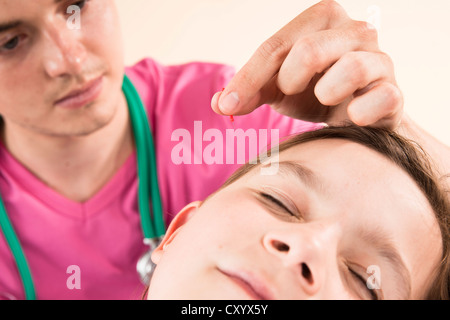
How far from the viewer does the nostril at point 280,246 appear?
1.64ft

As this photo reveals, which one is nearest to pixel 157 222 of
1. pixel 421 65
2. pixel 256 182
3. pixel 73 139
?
pixel 73 139

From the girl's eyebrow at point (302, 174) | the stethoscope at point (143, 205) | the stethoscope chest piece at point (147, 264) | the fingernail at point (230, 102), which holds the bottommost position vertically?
the stethoscope chest piece at point (147, 264)

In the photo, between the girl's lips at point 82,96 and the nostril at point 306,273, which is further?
the girl's lips at point 82,96

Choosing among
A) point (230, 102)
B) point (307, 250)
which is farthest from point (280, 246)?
point (230, 102)

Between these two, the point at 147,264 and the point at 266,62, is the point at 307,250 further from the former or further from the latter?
the point at 147,264

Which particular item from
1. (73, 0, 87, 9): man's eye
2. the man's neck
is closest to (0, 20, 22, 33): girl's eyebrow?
(73, 0, 87, 9): man's eye

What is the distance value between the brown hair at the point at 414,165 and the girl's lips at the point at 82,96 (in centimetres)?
30

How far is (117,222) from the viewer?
89 centimetres

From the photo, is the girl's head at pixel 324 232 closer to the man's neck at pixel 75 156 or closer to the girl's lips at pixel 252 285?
the girl's lips at pixel 252 285

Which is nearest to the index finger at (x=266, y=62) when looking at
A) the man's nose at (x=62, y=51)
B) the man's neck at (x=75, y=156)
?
the man's nose at (x=62, y=51)

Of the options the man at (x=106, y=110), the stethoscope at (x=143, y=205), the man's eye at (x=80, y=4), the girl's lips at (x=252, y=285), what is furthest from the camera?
the stethoscope at (x=143, y=205)

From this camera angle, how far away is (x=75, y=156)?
0.87m

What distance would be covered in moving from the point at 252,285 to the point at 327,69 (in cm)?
28

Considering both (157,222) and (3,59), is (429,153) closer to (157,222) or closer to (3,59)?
(157,222)
